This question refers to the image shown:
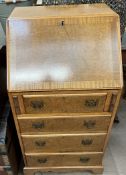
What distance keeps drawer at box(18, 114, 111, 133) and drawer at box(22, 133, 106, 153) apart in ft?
0.18

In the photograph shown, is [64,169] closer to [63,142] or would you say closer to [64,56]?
[63,142]

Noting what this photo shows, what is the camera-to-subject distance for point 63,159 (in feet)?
4.89

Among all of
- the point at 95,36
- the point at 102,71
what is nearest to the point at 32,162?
the point at 102,71

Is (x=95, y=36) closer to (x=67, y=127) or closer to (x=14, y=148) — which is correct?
(x=67, y=127)

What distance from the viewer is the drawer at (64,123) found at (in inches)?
47.7

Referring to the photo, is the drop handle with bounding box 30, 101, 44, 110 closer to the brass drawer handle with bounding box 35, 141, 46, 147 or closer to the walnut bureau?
the walnut bureau

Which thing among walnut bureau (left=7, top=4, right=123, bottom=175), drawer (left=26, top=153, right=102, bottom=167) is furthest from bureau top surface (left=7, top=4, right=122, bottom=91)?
drawer (left=26, top=153, right=102, bottom=167)

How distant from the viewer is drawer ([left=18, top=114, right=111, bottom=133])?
3.98 feet

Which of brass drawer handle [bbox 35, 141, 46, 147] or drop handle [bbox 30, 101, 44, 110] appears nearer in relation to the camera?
drop handle [bbox 30, 101, 44, 110]

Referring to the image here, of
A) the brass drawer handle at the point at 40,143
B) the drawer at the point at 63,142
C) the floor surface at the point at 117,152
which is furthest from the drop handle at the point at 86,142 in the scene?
the floor surface at the point at 117,152

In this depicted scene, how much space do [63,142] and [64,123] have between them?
0.60 ft

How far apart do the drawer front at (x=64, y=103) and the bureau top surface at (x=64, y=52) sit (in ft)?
0.22

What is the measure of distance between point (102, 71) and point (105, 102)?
186 mm

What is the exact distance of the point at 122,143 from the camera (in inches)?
73.8
